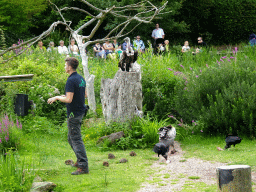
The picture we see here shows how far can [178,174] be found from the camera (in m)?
6.01

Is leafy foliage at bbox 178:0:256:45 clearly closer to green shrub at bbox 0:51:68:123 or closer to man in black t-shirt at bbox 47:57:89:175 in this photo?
green shrub at bbox 0:51:68:123

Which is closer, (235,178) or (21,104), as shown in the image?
(235,178)

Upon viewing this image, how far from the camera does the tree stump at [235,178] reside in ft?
12.1

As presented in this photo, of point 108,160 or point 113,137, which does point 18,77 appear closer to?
point 113,137

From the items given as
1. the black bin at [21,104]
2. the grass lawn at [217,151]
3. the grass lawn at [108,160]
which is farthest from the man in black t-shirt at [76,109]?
the black bin at [21,104]

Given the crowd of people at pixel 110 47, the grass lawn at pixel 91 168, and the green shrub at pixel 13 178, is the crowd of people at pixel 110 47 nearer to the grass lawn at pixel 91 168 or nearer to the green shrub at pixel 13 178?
the grass lawn at pixel 91 168

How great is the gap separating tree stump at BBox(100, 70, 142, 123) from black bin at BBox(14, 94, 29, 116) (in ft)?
7.56

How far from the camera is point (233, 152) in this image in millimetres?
7500

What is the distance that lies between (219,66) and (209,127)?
1.73 meters

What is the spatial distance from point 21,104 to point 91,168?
408 centimetres

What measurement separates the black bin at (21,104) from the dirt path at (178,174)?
169 inches

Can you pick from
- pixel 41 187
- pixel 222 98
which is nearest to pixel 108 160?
pixel 41 187

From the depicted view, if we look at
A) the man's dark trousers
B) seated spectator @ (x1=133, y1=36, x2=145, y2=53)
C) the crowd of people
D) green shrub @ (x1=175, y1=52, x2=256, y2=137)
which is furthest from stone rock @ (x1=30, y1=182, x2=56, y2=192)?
the crowd of people

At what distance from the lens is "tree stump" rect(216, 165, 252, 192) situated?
3695 millimetres
